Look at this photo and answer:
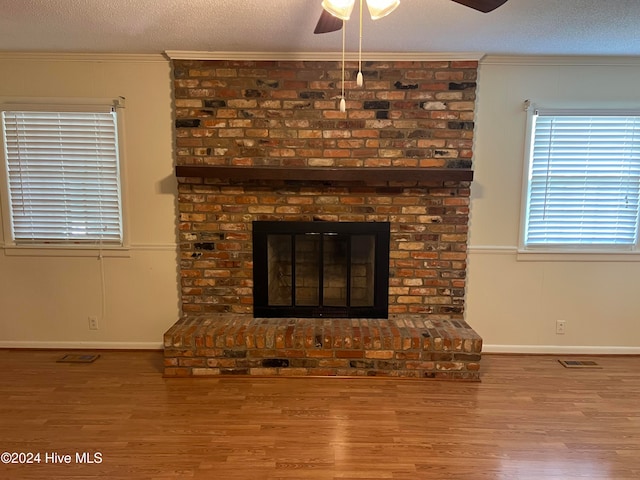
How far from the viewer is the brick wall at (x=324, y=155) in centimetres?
297

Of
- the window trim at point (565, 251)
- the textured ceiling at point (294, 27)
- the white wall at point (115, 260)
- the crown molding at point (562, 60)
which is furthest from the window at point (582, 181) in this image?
the white wall at point (115, 260)

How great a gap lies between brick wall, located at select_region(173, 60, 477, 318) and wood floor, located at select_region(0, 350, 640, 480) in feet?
2.38

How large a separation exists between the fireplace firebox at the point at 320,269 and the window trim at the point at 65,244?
3.64 feet

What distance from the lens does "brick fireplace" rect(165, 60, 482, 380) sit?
112 inches

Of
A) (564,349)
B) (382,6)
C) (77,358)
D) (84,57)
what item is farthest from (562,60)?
(77,358)

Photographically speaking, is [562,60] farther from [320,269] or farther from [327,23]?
[320,269]

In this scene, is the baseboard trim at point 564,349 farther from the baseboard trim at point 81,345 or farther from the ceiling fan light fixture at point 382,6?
the baseboard trim at point 81,345

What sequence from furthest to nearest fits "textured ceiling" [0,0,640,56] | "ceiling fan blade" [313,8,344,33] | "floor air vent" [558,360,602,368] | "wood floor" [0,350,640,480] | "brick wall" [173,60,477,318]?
"floor air vent" [558,360,602,368]
"brick wall" [173,60,477,318]
"textured ceiling" [0,0,640,56]
"wood floor" [0,350,640,480]
"ceiling fan blade" [313,8,344,33]

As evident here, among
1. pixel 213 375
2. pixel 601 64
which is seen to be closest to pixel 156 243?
pixel 213 375

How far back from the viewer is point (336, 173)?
288 centimetres

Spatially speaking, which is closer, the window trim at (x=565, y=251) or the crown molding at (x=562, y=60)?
the crown molding at (x=562, y=60)

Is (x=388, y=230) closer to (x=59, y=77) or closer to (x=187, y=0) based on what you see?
(x=187, y=0)

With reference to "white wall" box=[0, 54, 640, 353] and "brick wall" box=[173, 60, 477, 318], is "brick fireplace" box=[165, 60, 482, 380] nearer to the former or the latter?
"brick wall" box=[173, 60, 477, 318]

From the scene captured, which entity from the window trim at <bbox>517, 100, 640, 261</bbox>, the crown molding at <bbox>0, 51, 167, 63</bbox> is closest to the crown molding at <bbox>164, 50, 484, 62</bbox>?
the crown molding at <bbox>0, 51, 167, 63</bbox>
